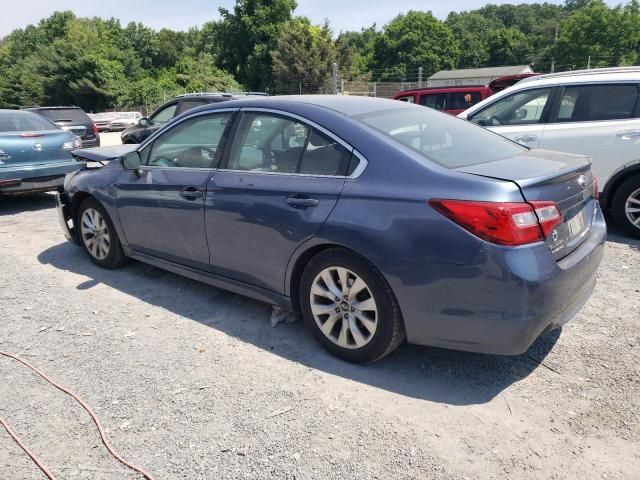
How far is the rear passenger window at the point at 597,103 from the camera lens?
558cm

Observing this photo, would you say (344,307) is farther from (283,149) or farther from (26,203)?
(26,203)

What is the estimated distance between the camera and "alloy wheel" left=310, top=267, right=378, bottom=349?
2996mm

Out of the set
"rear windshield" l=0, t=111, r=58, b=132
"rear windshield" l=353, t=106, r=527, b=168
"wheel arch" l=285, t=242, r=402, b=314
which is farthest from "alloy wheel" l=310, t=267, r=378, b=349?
"rear windshield" l=0, t=111, r=58, b=132

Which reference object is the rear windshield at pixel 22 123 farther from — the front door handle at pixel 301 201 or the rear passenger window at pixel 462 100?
the rear passenger window at pixel 462 100

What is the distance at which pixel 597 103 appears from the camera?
18.9 ft

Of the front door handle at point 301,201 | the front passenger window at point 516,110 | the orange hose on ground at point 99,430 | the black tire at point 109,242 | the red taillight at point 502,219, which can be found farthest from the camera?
the front passenger window at point 516,110

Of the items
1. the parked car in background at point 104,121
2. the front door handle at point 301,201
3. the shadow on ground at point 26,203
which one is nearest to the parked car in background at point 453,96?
the shadow on ground at point 26,203

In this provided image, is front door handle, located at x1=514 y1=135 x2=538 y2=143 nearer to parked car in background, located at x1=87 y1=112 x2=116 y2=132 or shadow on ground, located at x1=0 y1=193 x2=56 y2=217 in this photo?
shadow on ground, located at x1=0 y1=193 x2=56 y2=217

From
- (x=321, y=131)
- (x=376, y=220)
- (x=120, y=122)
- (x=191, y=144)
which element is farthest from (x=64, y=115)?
(x=120, y=122)

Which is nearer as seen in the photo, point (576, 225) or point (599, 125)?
point (576, 225)

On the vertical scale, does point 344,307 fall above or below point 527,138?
below

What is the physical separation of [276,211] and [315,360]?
1.00 m

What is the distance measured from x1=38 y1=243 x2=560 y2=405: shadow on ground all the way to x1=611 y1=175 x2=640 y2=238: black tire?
9.16 ft

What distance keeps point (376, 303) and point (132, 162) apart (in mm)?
2642
